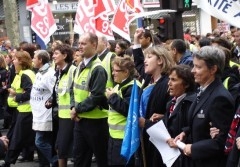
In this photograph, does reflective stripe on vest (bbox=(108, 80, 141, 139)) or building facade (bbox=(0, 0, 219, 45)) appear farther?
building facade (bbox=(0, 0, 219, 45))

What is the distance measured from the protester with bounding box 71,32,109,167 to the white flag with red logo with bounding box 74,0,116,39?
288cm

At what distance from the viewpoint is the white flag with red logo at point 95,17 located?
1059 centimetres

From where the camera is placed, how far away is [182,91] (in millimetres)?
5820

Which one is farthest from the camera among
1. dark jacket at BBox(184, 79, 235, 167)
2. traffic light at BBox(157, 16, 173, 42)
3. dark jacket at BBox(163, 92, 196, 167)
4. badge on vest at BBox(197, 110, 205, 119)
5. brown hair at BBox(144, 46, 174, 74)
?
traffic light at BBox(157, 16, 173, 42)

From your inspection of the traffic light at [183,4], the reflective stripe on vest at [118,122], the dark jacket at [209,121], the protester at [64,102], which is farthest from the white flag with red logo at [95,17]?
the dark jacket at [209,121]

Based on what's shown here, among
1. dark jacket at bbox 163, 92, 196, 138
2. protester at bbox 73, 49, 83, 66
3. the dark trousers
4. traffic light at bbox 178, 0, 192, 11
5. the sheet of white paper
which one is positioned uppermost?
traffic light at bbox 178, 0, 192, 11

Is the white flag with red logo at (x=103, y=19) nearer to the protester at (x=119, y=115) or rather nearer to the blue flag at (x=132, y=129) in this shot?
the protester at (x=119, y=115)

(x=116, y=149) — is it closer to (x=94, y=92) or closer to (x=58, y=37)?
(x=94, y=92)

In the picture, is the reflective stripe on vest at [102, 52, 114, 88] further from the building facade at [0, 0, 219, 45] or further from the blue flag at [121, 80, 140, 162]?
the building facade at [0, 0, 219, 45]

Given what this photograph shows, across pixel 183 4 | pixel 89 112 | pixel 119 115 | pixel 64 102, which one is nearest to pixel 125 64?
pixel 119 115

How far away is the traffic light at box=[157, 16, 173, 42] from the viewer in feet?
34.4

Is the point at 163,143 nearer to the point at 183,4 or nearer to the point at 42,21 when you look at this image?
the point at 183,4

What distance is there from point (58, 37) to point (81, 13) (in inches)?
708

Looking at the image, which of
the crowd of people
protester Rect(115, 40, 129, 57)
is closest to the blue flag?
the crowd of people
